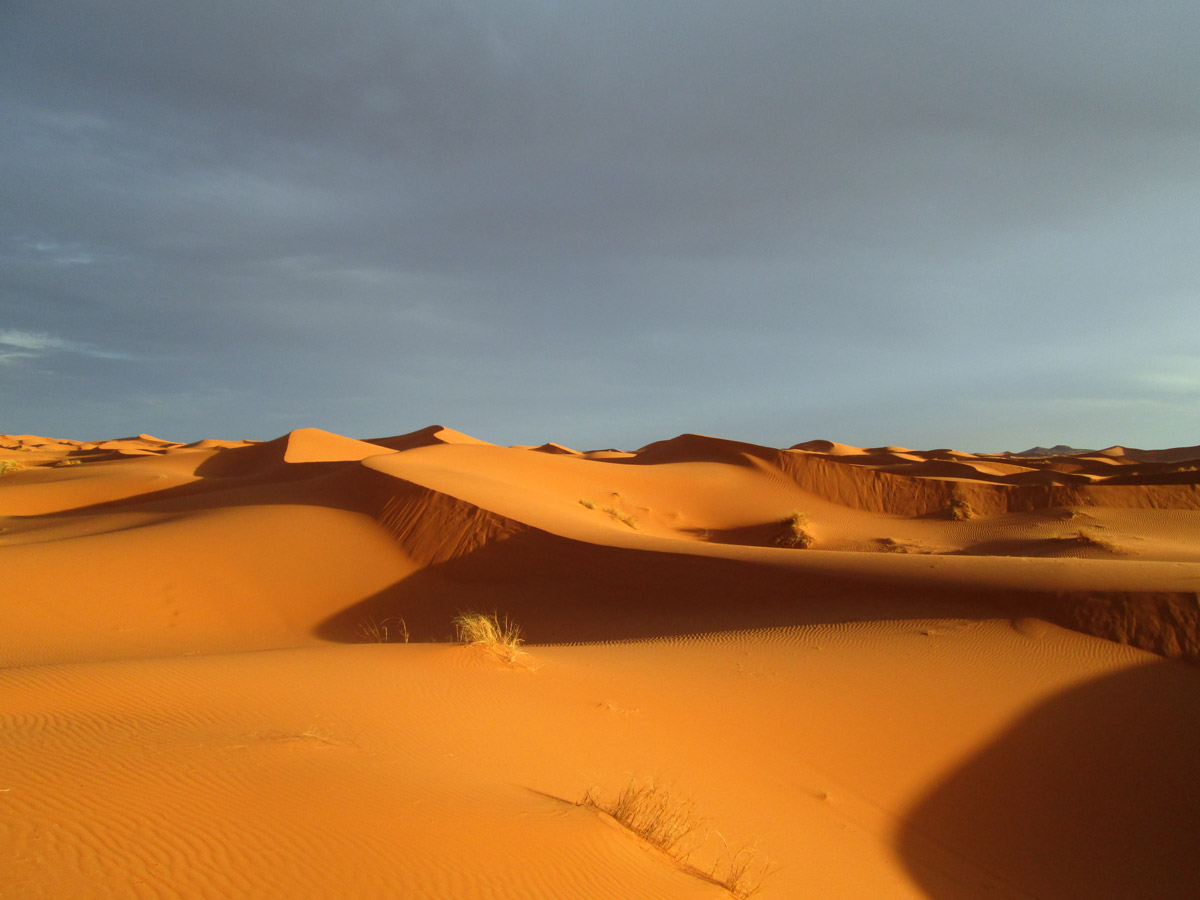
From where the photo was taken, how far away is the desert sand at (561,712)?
3295mm

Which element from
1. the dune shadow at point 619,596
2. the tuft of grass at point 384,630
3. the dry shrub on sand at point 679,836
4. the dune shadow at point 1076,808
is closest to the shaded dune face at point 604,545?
the dune shadow at point 619,596

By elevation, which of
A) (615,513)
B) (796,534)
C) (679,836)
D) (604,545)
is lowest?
(679,836)

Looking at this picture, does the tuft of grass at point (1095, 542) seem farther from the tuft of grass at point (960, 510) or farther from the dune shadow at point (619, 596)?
the dune shadow at point (619, 596)

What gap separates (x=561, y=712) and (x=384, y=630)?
587 cm

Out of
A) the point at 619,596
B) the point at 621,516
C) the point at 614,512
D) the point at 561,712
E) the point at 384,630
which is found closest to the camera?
the point at 561,712

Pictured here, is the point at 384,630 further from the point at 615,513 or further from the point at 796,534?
the point at 796,534

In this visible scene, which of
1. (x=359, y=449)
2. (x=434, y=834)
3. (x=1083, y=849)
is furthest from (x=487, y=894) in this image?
(x=359, y=449)

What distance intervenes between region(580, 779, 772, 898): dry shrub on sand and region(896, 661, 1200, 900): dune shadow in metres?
1.65

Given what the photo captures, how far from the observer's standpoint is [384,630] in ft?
37.1

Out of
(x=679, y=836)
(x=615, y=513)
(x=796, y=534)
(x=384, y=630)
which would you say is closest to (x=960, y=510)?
(x=796, y=534)

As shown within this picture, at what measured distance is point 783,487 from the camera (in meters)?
28.4

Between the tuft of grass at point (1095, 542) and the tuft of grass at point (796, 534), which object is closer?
the tuft of grass at point (1095, 542)

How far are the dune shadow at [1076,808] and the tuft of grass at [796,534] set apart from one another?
40.7 feet

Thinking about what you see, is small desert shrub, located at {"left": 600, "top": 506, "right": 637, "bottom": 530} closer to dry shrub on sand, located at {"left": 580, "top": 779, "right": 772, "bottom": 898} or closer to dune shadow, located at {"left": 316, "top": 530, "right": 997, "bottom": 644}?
dune shadow, located at {"left": 316, "top": 530, "right": 997, "bottom": 644}
